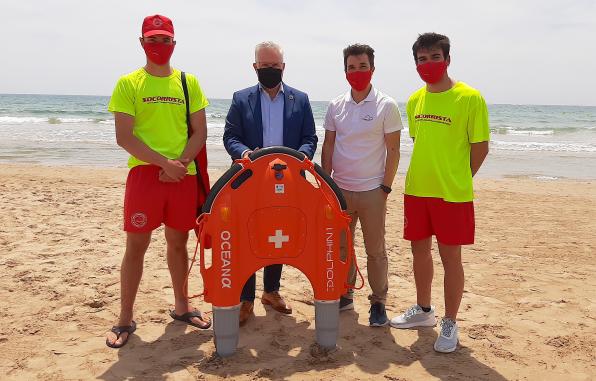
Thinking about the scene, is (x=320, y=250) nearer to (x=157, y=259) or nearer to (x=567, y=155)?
(x=157, y=259)

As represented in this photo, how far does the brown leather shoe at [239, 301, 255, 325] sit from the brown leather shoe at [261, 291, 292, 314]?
0.23m

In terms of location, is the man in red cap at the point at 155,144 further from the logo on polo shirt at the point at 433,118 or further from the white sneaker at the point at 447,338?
the white sneaker at the point at 447,338

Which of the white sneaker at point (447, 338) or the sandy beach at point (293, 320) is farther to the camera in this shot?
the white sneaker at point (447, 338)

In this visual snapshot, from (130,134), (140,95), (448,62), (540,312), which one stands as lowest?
(540,312)

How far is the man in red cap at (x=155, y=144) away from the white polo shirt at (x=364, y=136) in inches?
40.1

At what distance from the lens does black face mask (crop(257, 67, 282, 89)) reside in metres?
3.64

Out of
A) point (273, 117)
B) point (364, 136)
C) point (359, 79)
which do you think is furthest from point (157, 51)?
point (364, 136)

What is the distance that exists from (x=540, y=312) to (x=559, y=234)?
3.12 metres

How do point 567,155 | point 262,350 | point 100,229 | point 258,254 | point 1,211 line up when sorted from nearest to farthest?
point 258,254 < point 262,350 < point 100,229 < point 1,211 < point 567,155

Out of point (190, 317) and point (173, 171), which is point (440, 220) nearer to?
point (173, 171)

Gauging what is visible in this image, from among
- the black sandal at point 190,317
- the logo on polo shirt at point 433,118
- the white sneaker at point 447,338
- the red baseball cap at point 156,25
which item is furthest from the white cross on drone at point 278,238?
the red baseball cap at point 156,25

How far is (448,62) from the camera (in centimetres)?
343

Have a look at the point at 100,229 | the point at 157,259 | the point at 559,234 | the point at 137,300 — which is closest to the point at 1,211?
the point at 100,229

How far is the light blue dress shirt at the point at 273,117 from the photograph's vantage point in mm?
3744
